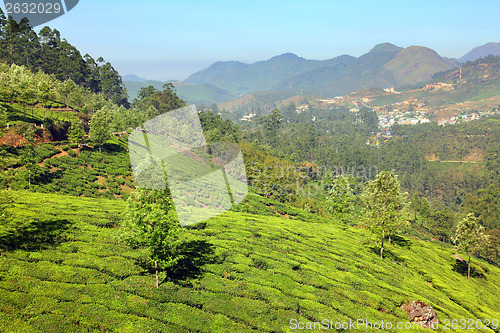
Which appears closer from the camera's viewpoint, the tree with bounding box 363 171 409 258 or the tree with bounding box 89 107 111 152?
the tree with bounding box 363 171 409 258

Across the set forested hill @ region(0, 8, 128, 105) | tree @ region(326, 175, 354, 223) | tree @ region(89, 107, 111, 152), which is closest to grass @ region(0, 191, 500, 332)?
tree @ region(326, 175, 354, 223)

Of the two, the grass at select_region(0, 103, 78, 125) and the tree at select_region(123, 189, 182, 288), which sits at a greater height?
the grass at select_region(0, 103, 78, 125)

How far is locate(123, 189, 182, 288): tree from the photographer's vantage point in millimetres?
17016

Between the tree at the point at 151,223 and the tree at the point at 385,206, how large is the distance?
26168mm

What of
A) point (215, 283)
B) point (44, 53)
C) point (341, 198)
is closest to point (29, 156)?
point (215, 283)

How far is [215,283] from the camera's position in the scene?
22016mm

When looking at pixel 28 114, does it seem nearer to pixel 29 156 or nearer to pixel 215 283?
pixel 29 156

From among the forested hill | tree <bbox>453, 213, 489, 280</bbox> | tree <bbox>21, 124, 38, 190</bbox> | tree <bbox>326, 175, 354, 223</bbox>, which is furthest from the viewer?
the forested hill

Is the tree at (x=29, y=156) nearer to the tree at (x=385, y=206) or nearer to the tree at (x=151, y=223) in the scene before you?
the tree at (x=151, y=223)

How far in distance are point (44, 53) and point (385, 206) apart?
13316 centimetres

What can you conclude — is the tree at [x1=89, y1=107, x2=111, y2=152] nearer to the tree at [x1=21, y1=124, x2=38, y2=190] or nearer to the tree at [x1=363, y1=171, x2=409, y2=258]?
the tree at [x1=21, y1=124, x2=38, y2=190]

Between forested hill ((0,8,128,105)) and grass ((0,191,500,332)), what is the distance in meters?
99.1

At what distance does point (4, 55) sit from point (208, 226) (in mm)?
113884

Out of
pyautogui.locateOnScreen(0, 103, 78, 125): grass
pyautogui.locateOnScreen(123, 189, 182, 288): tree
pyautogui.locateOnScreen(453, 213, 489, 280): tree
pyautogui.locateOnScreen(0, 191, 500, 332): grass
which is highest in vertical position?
pyautogui.locateOnScreen(0, 103, 78, 125): grass
